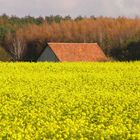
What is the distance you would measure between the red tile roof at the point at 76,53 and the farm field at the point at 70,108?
21208 millimetres

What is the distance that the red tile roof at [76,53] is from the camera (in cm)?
4922

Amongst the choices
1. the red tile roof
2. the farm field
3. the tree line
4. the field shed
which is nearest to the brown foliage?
the tree line

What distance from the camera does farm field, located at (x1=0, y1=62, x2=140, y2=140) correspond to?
959 centimetres

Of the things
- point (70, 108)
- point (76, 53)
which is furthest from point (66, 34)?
point (70, 108)

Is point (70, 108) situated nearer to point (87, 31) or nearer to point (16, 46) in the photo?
point (16, 46)

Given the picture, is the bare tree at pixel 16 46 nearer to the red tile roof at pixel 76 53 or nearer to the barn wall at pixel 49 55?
the barn wall at pixel 49 55

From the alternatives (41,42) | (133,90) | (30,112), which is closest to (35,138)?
(30,112)

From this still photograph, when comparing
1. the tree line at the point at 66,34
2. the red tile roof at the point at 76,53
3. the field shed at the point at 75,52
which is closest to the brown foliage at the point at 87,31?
the tree line at the point at 66,34

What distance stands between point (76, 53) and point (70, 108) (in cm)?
3586

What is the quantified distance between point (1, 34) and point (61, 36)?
1310 cm

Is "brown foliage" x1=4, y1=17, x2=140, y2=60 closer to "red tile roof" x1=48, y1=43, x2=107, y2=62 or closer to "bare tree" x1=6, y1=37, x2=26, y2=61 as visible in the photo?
"bare tree" x1=6, y1=37, x2=26, y2=61

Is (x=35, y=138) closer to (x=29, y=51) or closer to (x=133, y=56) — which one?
(x=133, y=56)

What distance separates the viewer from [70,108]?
1403cm

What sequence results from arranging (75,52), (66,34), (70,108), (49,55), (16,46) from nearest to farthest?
1. (70,108)
2. (75,52)
3. (49,55)
4. (16,46)
5. (66,34)
